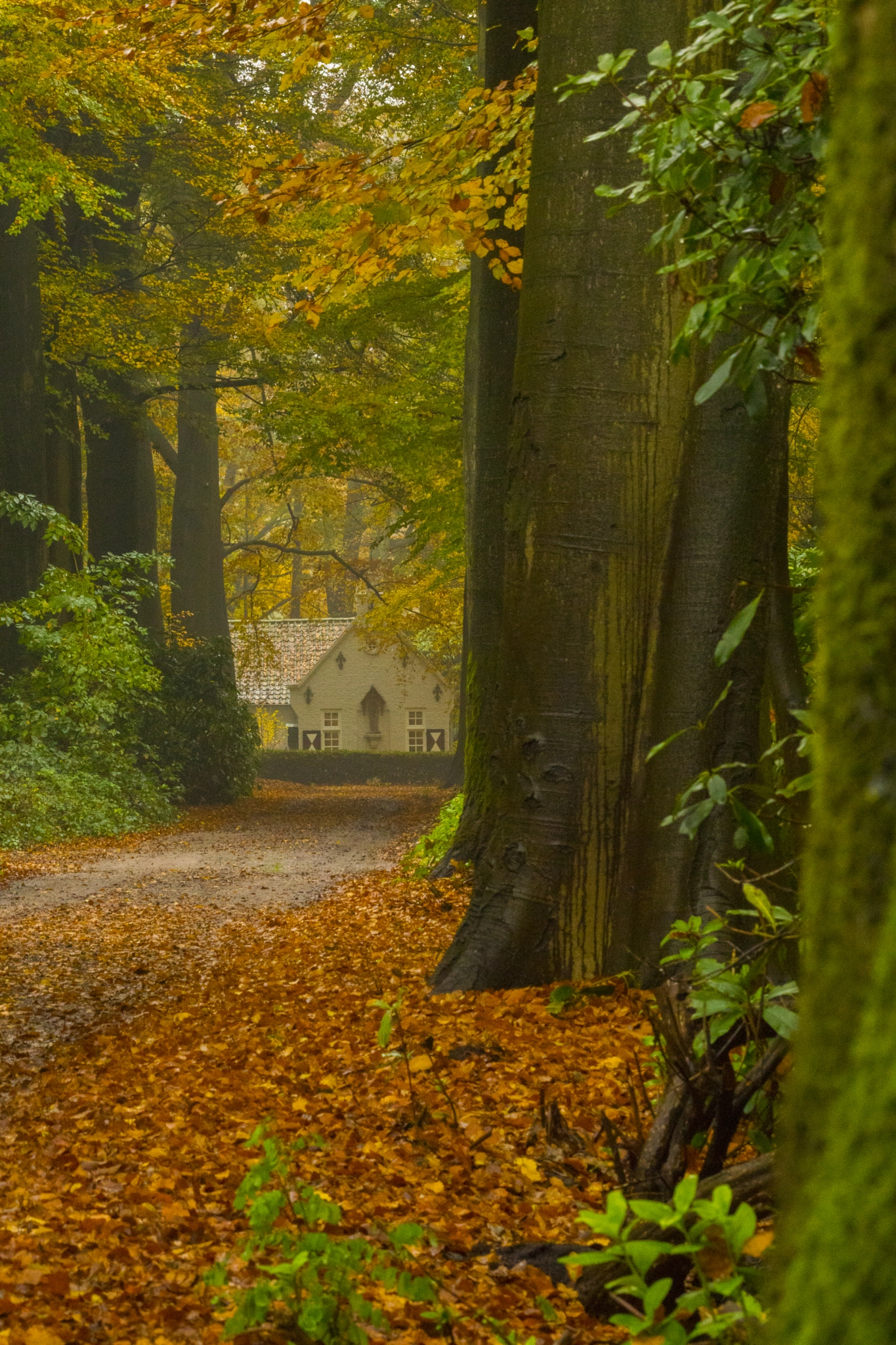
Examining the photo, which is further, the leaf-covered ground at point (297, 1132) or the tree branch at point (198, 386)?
the tree branch at point (198, 386)

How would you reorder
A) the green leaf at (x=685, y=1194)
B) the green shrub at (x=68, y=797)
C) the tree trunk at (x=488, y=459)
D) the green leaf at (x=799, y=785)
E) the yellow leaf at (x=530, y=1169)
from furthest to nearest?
the green shrub at (x=68, y=797), the tree trunk at (x=488, y=459), the yellow leaf at (x=530, y=1169), the green leaf at (x=799, y=785), the green leaf at (x=685, y=1194)

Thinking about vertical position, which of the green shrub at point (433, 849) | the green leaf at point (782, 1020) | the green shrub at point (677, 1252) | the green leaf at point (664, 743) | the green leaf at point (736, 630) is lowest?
the green shrub at point (433, 849)

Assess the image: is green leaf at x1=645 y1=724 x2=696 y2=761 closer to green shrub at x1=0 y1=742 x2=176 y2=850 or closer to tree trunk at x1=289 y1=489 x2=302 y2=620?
green shrub at x1=0 y1=742 x2=176 y2=850

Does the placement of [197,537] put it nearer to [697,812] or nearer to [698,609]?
[698,609]

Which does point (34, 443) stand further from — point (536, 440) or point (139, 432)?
point (536, 440)

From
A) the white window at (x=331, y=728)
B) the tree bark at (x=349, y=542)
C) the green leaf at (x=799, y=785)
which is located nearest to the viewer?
the green leaf at (x=799, y=785)

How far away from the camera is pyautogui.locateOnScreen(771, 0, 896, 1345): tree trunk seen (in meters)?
0.94

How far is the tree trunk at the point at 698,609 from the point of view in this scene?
200 inches

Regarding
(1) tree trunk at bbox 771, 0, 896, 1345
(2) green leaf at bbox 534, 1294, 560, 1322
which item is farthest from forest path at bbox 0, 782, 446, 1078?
(1) tree trunk at bbox 771, 0, 896, 1345

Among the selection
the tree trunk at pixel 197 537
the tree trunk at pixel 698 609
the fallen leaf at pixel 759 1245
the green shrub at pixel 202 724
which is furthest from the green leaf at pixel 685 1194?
the tree trunk at pixel 197 537

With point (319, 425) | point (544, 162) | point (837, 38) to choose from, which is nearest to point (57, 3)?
point (319, 425)

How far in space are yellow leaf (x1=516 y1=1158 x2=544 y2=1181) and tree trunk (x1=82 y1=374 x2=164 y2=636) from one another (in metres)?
22.3

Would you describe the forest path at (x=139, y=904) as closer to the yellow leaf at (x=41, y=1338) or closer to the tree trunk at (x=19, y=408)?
the yellow leaf at (x=41, y=1338)

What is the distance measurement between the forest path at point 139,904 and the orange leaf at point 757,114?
15.6ft
